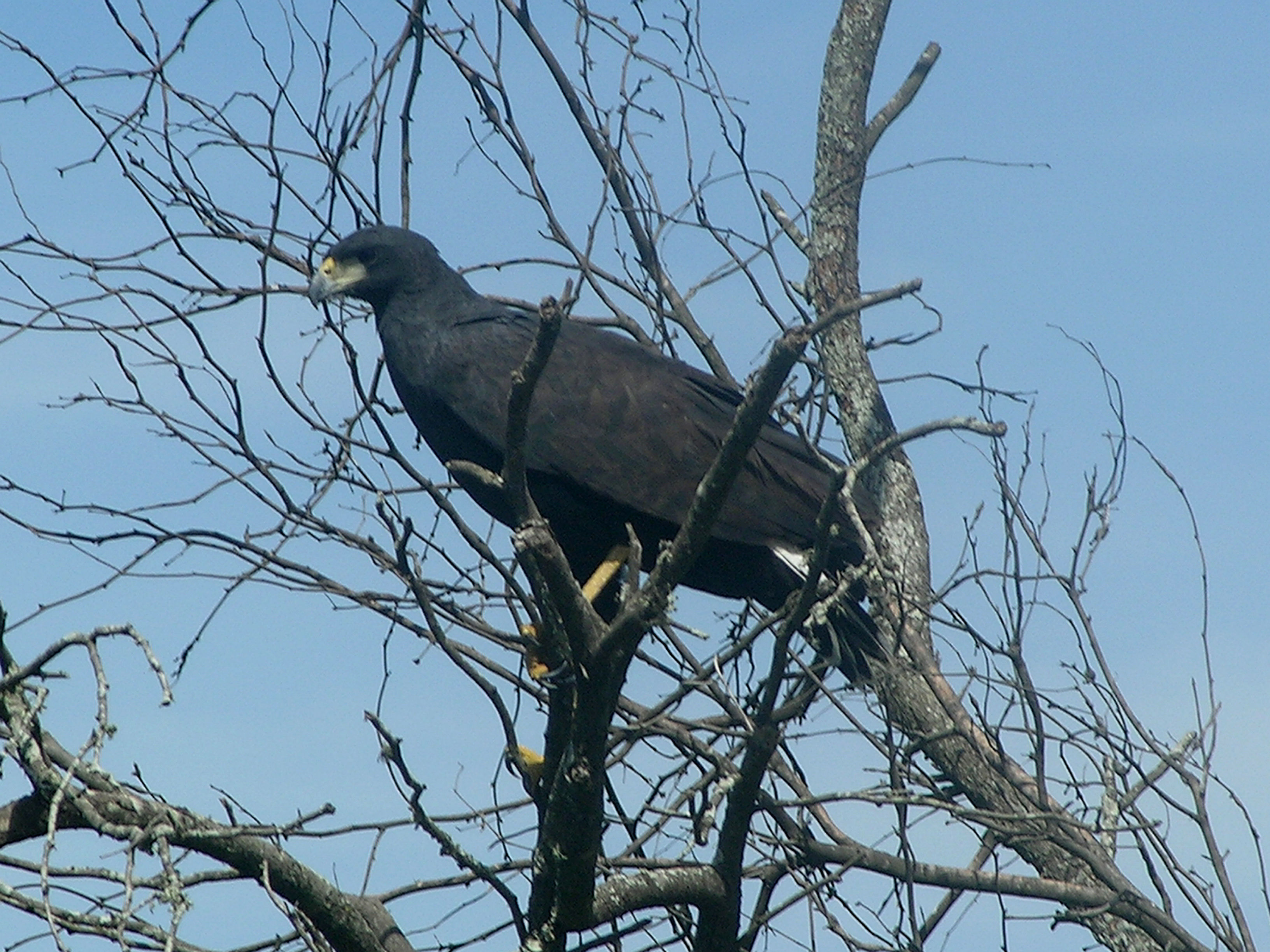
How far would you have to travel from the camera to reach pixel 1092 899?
171 inches

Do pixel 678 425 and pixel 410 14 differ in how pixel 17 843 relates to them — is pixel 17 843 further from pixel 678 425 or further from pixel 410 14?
pixel 410 14

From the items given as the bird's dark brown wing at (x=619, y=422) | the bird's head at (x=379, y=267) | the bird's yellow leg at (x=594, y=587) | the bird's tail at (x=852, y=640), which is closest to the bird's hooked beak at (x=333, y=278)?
the bird's head at (x=379, y=267)

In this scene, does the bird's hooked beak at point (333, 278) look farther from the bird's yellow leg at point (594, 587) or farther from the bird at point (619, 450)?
the bird's yellow leg at point (594, 587)

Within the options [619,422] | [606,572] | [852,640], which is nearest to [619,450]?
[619,422]

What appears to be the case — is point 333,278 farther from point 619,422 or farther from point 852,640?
point 852,640

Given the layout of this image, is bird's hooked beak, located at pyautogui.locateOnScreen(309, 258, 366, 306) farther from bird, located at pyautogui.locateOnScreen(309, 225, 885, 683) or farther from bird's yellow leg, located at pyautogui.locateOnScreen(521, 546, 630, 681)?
bird's yellow leg, located at pyautogui.locateOnScreen(521, 546, 630, 681)

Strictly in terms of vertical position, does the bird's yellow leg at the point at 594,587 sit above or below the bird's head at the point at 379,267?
below

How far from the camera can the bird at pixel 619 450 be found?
4680mm

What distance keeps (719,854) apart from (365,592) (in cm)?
145

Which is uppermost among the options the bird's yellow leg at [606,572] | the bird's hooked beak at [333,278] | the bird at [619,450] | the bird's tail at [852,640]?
the bird's hooked beak at [333,278]

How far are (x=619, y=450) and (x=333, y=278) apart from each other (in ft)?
3.88

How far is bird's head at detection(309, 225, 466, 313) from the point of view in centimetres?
514

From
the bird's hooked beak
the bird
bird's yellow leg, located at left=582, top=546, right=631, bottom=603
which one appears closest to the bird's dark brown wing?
the bird

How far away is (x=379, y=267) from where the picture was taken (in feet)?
17.0
